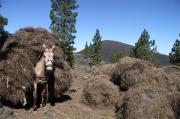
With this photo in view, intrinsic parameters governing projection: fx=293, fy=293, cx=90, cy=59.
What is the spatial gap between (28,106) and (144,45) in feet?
128

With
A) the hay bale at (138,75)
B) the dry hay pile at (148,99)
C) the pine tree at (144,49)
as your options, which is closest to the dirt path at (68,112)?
the dry hay pile at (148,99)

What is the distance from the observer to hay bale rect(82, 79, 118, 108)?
16281mm

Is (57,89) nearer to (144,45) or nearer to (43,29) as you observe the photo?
(43,29)

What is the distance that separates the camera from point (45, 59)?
12125 millimetres

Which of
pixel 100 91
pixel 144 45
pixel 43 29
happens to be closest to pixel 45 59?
pixel 43 29

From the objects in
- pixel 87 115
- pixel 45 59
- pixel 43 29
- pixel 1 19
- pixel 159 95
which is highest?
pixel 1 19

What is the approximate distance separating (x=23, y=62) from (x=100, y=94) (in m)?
5.07

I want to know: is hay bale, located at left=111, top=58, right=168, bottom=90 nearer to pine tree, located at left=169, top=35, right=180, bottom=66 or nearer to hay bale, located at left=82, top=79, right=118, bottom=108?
hay bale, located at left=82, top=79, right=118, bottom=108

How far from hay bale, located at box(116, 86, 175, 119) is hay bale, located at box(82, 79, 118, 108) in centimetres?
168

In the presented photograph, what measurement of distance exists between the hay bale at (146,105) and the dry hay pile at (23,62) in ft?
10.8

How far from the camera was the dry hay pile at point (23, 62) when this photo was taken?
13023 mm

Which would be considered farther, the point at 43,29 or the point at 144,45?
the point at 144,45

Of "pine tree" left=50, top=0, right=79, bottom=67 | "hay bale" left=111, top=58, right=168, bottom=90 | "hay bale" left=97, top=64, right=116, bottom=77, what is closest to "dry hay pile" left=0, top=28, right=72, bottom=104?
"hay bale" left=111, top=58, right=168, bottom=90

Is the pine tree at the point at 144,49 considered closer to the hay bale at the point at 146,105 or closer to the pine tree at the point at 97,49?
the pine tree at the point at 97,49
